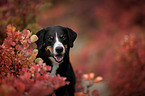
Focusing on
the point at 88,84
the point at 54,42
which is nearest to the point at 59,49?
the point at 54,42

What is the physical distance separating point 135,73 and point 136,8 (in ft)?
19.1

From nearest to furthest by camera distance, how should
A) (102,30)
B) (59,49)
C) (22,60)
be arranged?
(22,60), (59,49), (102,30)

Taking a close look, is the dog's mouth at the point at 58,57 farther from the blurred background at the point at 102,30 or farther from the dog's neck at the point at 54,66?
the blurred background at the point at 102,30

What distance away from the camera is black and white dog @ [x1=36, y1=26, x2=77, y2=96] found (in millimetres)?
2838

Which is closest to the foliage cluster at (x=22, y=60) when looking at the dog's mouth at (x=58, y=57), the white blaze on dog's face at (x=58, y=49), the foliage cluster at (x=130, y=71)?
the white blaze on dog's face at (x=58, y=49)

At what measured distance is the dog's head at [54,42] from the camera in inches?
108

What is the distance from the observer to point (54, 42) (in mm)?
2805

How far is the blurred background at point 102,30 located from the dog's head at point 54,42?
0.53 m

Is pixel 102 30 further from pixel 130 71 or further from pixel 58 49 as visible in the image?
pixel 58 49

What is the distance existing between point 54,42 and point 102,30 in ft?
28.1

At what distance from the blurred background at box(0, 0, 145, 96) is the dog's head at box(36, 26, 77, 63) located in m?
0.53

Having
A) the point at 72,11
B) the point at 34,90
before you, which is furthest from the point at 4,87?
the point at 72,11

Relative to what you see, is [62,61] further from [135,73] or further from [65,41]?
[135,73]

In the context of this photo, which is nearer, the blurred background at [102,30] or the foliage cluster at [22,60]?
the foliage cluster at [22,60]
